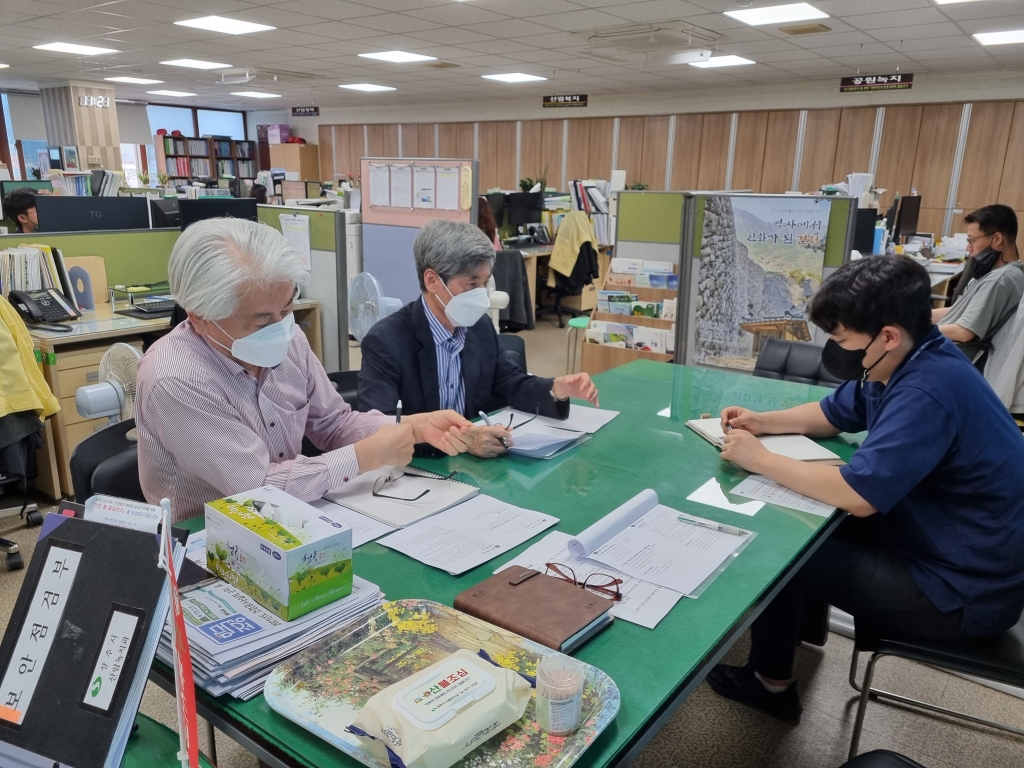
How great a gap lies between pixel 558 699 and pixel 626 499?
0.79 meters

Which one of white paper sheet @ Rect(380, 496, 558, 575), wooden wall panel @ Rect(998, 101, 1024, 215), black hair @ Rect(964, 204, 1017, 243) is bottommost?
white paper sheet @ Rect(380, 496, 558, 575)

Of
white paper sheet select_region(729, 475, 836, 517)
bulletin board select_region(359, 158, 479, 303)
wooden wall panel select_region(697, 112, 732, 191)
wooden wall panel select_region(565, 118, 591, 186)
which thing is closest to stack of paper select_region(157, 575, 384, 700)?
white paper sheet select_region(729, 475, 836, 517)

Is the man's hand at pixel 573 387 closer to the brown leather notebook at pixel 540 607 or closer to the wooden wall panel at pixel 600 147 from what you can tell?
the brown leather notebook at pixel 540 607

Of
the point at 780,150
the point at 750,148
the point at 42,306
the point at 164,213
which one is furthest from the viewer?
the point at 750,148

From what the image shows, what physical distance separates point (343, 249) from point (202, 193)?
5.70 meters

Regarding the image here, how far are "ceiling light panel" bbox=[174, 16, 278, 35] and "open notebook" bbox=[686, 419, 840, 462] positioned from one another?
6653 millimetres

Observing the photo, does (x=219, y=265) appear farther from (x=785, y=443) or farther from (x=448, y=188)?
(x=448, y=188)

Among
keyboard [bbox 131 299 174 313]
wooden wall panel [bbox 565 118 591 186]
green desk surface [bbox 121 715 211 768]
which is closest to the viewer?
green desk surface [bbox 121 715 211 768]

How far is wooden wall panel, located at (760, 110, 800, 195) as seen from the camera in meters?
10.1

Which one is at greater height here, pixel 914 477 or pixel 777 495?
pixel 914 477

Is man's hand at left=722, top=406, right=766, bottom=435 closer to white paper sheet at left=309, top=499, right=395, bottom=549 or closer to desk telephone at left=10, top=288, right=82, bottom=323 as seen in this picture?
white paper sheet at left=309, top=499, right=395, bottom=549

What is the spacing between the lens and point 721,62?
27.9 ft

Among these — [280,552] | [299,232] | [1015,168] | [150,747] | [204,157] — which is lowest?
[150,747]

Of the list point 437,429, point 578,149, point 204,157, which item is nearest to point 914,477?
point 437,429
